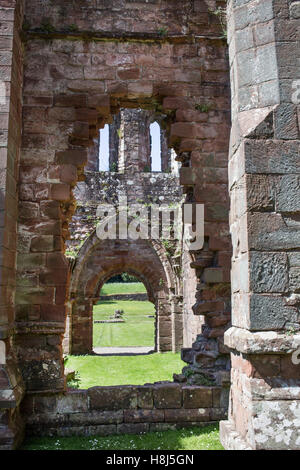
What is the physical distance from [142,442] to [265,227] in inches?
121

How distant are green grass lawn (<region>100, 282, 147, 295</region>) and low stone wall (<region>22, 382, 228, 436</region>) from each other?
88.8 feet

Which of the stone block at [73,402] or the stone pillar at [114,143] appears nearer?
the stone block at [73,402]

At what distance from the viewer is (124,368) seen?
996 centimetres

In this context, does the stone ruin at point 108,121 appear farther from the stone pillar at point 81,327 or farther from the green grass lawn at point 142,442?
the stone pillar at point 81,327

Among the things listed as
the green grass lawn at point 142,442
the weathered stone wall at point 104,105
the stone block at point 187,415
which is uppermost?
the weathered stone wall at point 104,105

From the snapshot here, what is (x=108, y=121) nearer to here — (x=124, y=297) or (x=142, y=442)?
(x=142, y=442)

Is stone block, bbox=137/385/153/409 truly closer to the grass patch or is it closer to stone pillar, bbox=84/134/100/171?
the grass patch

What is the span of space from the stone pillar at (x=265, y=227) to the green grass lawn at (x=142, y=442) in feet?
4.37

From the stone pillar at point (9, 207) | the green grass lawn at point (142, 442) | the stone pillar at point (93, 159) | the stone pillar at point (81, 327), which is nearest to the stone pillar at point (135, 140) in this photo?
the stone pillar at point (93, 159)

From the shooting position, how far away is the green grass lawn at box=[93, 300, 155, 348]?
17734mm

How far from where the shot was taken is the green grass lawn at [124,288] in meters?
33.6

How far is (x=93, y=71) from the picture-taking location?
6328 millimetres

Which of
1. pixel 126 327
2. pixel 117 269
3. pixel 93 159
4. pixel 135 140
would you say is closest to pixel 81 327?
pixel 117 269
